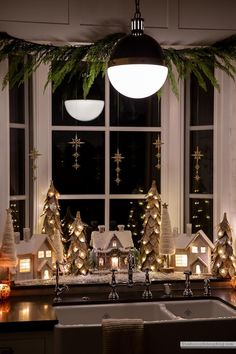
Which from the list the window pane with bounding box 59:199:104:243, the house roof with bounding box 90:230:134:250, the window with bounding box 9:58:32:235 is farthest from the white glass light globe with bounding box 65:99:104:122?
the house roof with bounding box 90:230:134:250

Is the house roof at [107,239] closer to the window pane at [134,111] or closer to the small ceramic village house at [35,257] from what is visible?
the small ceramic village house at [35,257]

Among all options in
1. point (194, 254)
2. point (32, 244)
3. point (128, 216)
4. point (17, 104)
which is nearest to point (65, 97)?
point (17, 104)

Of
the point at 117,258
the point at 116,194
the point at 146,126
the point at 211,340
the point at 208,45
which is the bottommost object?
the point at 211,340

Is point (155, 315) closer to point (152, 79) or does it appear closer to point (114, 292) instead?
point (114, 292)

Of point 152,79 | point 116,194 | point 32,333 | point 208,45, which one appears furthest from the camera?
point 116,194

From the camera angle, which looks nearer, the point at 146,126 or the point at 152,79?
the point at 152,79

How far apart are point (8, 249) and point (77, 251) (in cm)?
50

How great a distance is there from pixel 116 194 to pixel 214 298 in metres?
1.05

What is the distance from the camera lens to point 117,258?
4.43 meters

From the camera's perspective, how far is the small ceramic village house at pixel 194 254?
4457 millimetres

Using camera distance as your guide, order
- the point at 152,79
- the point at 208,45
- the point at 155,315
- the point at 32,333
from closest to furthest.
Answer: the point at 152,79, the point at 32,333, the point at 155,315, the point at 208,45

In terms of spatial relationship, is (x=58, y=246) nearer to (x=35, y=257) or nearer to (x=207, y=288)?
(x=35, y=257)

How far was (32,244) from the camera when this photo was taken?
427 cm

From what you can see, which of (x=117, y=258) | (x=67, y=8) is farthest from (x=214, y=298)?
(x=67, y=8)
